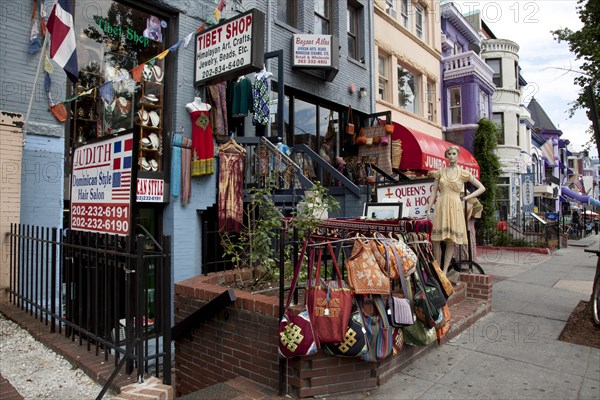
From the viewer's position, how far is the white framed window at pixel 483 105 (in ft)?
64.7

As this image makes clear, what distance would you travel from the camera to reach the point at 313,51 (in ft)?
34.7

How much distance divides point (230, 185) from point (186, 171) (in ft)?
2.71

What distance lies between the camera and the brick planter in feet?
11.4

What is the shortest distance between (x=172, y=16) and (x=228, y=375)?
6.78 metres

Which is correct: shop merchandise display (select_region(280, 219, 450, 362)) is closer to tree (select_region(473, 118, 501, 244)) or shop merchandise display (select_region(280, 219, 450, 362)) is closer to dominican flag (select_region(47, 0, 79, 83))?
dominican flag (select_region(47, 0, 79, 83))

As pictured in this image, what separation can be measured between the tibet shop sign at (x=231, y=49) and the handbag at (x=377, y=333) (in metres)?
4.58

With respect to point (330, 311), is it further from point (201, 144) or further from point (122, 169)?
point (201, 144)

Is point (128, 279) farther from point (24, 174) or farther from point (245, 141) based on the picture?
point (245, 141)

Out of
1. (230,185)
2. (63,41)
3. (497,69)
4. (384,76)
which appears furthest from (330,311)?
(497,69)

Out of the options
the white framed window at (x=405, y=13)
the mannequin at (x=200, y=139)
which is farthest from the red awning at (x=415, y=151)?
the mannequin at (x=200, y=139)

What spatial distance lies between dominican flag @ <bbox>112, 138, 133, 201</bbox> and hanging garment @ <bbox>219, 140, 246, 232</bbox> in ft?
12.3

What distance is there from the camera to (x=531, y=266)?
11492mm

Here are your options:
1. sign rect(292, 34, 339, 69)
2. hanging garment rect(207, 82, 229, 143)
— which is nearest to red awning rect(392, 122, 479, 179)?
sign rect(292, 34, 339, 69)

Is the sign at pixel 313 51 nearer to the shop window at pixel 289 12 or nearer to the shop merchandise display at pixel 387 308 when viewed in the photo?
the shop window at pixel 289 12
